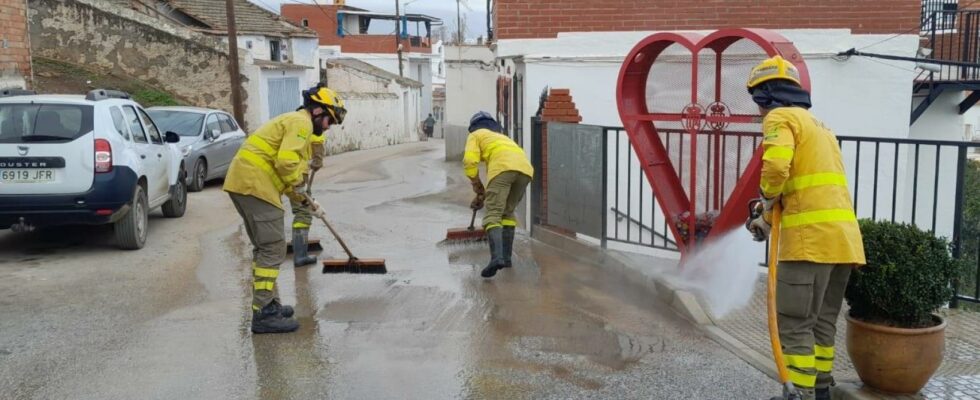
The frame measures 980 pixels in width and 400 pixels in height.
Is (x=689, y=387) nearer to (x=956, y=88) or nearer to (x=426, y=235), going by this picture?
(x=426, y=235)

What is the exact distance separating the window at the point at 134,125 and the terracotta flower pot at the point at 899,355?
760 centimetres

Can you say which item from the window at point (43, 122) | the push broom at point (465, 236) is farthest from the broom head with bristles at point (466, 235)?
the window at point (43, 122)

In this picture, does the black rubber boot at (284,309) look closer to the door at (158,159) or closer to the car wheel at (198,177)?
the door at (158,159)

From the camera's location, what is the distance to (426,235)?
10320mm

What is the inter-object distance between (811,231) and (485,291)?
3.42 metres

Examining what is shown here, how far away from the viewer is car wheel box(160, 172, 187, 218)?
37.1ft

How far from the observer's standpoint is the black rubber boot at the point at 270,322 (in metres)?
6.02

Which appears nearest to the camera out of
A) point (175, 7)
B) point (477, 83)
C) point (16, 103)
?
point (16, 103)

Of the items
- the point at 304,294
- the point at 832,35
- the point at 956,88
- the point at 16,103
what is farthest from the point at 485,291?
the point at 956,88

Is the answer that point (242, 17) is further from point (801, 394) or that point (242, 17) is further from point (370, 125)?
point (801, 394)

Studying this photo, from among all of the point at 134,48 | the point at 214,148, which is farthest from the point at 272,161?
the point at 134,48

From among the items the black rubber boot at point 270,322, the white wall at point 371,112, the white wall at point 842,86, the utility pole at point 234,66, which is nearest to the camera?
the black rubber boot at point 270,322

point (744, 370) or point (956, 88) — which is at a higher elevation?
point (956, 88)

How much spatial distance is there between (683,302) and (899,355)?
2.26m
